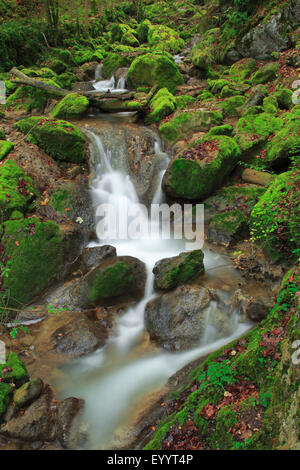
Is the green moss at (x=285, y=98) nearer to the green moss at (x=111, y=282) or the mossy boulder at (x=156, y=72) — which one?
the mossy boulder at (x=156, y=72)

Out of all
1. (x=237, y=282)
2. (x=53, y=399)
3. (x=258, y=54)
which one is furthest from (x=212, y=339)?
(x=258, y=54)

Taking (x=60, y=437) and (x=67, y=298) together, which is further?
(x=67, y=298)

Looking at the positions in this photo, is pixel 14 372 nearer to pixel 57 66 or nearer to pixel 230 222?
pixel 230 222

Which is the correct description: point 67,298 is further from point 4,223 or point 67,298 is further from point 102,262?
point 4,223

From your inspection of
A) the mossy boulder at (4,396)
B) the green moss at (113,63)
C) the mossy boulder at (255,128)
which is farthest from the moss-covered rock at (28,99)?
the mossy boulder at (4,396)

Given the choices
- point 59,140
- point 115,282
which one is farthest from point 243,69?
point 115,282

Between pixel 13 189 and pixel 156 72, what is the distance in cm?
897

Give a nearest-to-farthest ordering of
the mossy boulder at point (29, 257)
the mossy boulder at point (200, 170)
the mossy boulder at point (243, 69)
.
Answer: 1. the mossy boulder at point (29, 257)
2. the mossy boulder at point (200, 170)
3. the mossy boulder at point (243, 69)

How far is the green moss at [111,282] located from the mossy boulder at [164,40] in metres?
17.9

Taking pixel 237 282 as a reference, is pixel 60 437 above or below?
below

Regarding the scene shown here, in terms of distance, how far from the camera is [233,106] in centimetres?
1052

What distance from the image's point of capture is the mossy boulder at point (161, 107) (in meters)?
10.6

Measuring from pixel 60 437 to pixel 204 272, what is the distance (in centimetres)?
382

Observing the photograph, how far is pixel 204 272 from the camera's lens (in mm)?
6320
